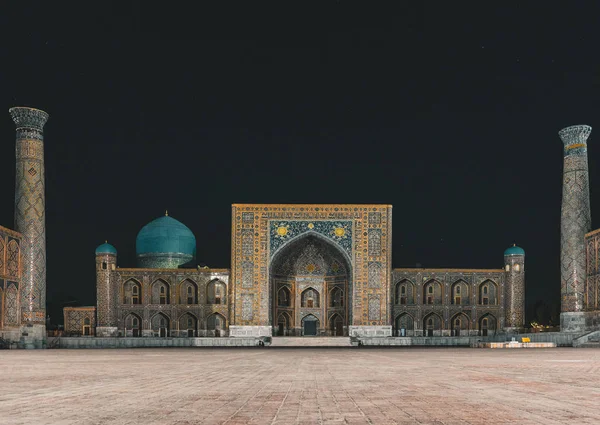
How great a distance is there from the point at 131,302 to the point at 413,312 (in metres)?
15.5

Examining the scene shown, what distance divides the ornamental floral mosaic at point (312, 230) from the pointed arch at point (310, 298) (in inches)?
172

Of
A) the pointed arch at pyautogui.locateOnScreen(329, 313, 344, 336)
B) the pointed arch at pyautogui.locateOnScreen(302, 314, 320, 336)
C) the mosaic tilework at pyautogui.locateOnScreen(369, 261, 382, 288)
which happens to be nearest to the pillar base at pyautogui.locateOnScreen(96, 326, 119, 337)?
the pointed arch at pyautogui.locateOnScreen(302, 314, 320, 336)

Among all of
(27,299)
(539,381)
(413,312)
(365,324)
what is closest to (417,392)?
(539,381)

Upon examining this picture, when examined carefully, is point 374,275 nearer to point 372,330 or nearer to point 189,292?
point 372,330

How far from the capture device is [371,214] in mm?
36844

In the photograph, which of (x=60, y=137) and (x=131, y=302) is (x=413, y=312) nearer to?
(x=131, y=302)

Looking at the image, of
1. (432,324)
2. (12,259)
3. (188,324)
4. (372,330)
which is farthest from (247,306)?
(12,259)

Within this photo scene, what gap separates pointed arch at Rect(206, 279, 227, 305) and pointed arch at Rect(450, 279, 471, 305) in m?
12.6

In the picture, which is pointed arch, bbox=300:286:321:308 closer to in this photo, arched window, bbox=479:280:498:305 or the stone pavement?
arched window, bbox=479:280:498:305

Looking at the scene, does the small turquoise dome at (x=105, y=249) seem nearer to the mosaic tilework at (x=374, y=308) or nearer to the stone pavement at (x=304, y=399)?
the mosaic tilework at (x=374, y=308)

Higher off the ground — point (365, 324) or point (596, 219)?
point (596, 219)

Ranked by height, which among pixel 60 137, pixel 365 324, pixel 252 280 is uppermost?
pixel 60 137

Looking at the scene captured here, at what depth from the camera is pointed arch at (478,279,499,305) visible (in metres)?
38.9

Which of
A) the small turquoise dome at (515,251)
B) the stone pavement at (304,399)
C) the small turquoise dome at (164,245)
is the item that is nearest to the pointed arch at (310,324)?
the small turquoise dome at (164,245)
